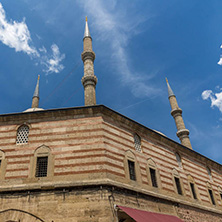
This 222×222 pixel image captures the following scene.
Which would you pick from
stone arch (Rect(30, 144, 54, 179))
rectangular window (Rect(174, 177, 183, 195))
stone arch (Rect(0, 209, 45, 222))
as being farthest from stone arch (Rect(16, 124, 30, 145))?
rectangular window (Rect(174, 177, 183, 195))

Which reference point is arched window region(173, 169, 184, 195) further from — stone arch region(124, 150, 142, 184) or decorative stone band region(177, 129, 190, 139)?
decorative stone band region(177, 129, 190, 139)

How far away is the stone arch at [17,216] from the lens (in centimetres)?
855

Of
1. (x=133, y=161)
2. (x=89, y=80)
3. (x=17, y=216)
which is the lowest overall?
(x=17, y=216)

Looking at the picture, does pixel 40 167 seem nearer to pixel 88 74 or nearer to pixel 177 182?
pixel 177 182

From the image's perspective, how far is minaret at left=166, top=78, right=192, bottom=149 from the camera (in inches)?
806

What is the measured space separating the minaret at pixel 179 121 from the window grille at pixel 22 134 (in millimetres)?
14022

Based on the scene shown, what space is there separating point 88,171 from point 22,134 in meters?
3.61

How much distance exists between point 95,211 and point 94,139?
9.61 ft

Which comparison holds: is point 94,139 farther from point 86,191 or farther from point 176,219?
point 176,219

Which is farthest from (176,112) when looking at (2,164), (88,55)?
(2,164)

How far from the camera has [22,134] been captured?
10758mm

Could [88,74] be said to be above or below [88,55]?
below

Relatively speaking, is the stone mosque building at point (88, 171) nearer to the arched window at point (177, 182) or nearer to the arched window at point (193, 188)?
the arched window at point (177, 182)

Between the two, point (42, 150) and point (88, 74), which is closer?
point (42, 150)
